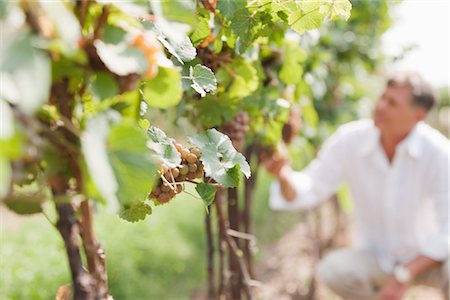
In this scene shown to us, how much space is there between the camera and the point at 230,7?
122cm

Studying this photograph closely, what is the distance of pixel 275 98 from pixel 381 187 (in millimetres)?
1657

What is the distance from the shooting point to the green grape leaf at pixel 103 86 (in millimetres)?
721

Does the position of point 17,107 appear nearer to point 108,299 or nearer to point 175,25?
point 175,25

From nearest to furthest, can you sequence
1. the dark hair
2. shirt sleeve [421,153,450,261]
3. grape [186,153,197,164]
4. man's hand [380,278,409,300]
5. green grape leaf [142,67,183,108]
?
green grape leaf [142,67,183,108]
grape [186,153,197,164]
man's hand [380,278,409,300]
shirt sleeve [421,153,450,261]
the dark hair

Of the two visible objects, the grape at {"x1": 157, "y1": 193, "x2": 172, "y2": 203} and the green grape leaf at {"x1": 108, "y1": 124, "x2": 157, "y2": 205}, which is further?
the grape at {"x1": 157, "y1": 193, "x2": 172, "y2": 203}

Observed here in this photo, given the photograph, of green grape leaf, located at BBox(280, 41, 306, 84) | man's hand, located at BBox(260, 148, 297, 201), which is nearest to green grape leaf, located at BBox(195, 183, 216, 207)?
green grape leaf, located at BBox(280, 41, 306, 84)

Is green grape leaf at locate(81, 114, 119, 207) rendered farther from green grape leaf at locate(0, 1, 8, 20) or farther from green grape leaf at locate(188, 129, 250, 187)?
green grape leaf at locate(188, 129, 250, 187)

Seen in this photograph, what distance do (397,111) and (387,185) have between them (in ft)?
1.42

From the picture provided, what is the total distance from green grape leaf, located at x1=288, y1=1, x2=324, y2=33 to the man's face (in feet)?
6.53

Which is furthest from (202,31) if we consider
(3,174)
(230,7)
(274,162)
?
(274,162)

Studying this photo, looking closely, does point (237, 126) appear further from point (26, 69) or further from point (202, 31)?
point (26, 69)

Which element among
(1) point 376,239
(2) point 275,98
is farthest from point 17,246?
(2) point 275,98

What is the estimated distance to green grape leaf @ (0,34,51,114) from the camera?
583 mm

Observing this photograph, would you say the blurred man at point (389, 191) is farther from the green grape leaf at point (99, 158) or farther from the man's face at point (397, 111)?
the green grape leaf at point (99, 158)
